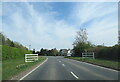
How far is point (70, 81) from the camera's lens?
11852 mm

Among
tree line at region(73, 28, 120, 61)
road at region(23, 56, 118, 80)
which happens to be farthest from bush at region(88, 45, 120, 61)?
road at region(23, 56, 118, 80)

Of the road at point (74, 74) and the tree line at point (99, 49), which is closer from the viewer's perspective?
the road at point (74, 74)

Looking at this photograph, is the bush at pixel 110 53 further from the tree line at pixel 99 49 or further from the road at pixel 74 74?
the road at pixel 74 74

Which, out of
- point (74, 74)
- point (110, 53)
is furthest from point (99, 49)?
point (74, 74)

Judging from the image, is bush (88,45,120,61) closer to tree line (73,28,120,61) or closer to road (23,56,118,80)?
tree line (73,28,120,61)

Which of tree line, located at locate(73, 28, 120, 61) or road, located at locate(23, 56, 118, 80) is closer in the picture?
road, located at locate(23, 56, 118, 80)

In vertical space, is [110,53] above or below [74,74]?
above

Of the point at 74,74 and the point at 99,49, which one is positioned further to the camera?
the point at 99,49

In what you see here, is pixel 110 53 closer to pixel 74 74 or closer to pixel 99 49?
pixel 99 49

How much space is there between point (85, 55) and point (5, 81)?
1568 inches

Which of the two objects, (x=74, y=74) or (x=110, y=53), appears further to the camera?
(x=110, y=53)

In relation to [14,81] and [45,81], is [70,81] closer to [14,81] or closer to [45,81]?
[45,81]

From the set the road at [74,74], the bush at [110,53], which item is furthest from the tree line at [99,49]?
the road at [74,74]

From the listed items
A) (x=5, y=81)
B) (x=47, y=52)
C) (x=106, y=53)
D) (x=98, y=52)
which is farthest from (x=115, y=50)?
(x=47, y=52)
